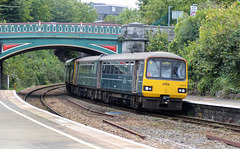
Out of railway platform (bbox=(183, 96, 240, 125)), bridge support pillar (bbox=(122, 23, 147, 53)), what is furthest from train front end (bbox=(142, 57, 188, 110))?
bridge support pillar (bbox=(122, 23, 147, 53))

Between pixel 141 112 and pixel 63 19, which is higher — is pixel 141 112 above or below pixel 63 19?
below

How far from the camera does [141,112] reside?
18688 millimetres

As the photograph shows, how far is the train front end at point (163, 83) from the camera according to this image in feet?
56.0

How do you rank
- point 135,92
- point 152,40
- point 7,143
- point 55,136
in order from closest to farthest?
point 7,143 < point 55,136 < point 135,92 < point 152,40

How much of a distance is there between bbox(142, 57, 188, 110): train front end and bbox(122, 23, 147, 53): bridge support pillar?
14730mm

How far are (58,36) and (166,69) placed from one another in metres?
16.7

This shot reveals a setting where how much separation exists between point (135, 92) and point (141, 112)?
1264mm

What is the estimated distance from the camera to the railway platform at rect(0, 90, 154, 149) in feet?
26.9

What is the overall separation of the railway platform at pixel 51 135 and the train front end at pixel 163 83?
17.8 feet

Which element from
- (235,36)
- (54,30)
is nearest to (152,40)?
(54,30)

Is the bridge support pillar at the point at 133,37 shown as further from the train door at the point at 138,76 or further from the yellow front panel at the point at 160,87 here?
the yellow front panel at the point at 160,87

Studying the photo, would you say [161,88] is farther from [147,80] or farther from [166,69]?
[166,69]

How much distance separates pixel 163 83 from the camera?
17.1m

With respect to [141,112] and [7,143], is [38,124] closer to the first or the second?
[7,143]
